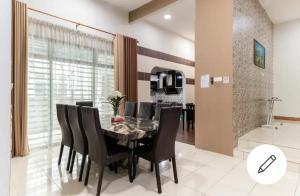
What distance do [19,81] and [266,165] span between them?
381cm

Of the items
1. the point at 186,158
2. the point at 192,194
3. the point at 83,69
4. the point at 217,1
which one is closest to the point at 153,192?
the point at 192,194

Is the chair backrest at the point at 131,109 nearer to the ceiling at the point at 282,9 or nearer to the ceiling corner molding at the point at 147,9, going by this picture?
the ceiling corner molding at the point at 147,9

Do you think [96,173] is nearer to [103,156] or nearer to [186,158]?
[103,156]

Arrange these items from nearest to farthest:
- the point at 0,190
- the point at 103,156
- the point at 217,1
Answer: the point at 0,190
the point at 103,156
the point at 217,1

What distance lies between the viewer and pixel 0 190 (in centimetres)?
80

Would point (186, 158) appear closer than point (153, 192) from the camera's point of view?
No

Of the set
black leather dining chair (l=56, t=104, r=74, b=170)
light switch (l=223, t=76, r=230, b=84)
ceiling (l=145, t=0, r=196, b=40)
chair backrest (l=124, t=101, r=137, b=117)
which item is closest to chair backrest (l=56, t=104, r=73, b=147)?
black leather dining chair (l=56, t=104, r=74, b=170)

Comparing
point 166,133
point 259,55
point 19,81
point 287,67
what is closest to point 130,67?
point 19,81

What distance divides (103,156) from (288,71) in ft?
21.4

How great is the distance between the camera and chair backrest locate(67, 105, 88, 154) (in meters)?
2.32

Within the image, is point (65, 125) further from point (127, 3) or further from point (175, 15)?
point (175, 15)

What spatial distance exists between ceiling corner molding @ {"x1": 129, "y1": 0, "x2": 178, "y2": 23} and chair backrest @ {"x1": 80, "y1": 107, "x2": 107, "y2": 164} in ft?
10.5

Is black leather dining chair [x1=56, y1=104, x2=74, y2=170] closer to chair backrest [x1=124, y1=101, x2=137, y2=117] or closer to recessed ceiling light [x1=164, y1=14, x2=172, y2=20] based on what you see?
chair backrest [x1=124, y1=101, x2=137, y2=117]

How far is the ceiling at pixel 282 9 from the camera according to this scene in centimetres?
460
